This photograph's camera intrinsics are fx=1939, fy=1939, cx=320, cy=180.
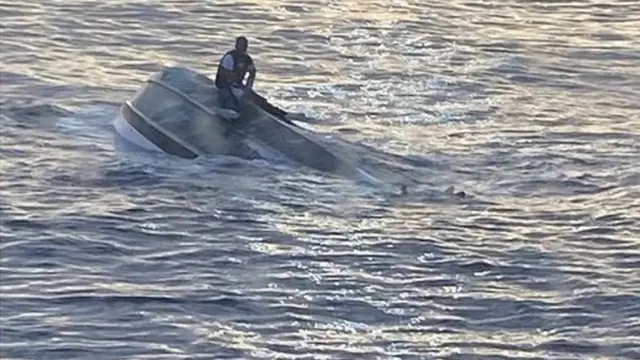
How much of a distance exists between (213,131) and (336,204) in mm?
2682

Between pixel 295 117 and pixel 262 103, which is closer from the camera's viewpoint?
pixel 262 103

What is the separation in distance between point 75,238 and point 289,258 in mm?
2462

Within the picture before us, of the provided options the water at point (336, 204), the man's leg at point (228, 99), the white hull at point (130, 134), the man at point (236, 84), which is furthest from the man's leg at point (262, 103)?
the white hull at point (130, 134)

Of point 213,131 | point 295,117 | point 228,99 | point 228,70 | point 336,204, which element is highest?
point 228,70

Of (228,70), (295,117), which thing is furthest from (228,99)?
(295,117)

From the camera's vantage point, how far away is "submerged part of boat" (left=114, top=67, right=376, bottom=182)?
25.6 metres

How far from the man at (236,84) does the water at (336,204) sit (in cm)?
97

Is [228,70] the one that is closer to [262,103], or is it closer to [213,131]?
[262,103]

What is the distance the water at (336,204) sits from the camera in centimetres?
1894

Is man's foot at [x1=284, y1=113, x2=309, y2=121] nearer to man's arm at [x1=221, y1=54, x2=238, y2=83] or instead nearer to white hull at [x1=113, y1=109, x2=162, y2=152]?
man's arm at [x1=221, y1=54, x2=238, y2=83]

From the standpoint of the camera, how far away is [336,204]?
78.8 feet

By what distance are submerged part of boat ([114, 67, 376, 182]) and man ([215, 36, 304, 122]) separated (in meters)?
0.10

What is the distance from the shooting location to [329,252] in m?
21.9

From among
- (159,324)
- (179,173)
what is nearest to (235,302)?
(159,324)
